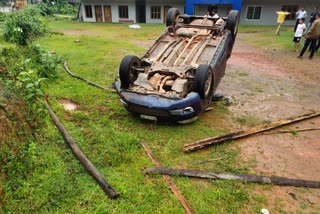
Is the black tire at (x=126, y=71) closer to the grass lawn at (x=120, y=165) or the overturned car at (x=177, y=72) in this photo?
the overturned car at (x=177, y=72)

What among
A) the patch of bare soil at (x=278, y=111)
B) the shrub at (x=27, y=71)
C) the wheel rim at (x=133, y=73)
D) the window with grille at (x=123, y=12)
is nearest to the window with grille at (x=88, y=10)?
the window with grille at (x=123, y=12)

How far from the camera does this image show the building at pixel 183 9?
20047 mm

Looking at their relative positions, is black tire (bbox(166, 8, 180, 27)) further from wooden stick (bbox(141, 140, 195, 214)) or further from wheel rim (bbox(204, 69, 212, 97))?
wooden stick (bbox(141, 140, 195, 214))

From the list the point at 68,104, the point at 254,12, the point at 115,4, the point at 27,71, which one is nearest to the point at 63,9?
the point at 115,4

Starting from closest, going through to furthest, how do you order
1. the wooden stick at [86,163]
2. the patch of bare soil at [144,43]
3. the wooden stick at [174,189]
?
1. the wooden stick at [174,189]
2. the wooden stick at [86,163]
3. the patch of bare soil at [144,43]

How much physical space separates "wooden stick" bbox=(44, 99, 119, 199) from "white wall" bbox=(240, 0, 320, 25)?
21302 millimetres

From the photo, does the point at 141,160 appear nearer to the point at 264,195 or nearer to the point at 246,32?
the point at 264,195

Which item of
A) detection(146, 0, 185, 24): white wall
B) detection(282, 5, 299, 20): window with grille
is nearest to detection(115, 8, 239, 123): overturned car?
detection(146, 0, 185, 24): white wall

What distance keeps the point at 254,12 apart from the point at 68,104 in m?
20.7

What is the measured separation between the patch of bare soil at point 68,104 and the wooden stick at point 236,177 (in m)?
3.08

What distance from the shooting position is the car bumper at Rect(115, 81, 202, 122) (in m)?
4.78

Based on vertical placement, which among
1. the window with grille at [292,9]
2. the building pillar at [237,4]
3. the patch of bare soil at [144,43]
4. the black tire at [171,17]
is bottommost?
the patch of bare soil at [144,43]

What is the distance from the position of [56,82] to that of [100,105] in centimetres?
224

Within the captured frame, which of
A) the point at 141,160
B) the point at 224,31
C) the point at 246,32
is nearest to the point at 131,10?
the point at 246,32
